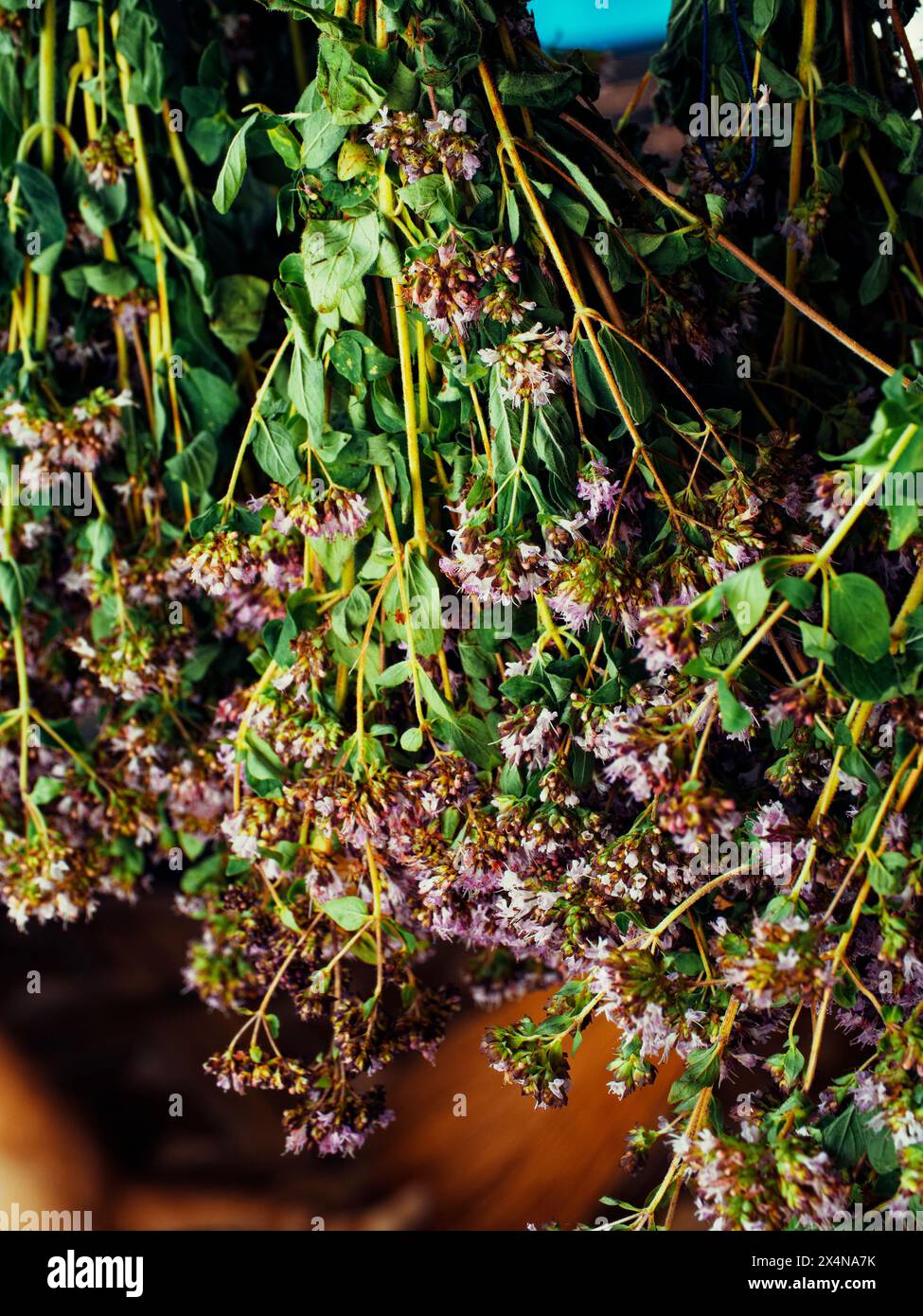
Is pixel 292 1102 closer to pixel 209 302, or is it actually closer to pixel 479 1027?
pixel 479 1027

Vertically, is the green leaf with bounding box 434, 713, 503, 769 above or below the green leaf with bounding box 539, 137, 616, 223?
below

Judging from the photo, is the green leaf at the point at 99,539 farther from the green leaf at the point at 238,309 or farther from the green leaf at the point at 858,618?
the green leaf at the point at 858,618

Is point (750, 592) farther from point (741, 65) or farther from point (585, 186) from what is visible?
point (741, 65)

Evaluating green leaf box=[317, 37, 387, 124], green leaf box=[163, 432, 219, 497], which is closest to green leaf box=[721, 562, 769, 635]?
green leaf box=[317, 37, 387, 124]

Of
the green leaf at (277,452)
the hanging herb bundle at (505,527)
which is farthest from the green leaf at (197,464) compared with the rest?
the green leaf at (277,452)

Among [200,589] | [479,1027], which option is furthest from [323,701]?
[479,1027]

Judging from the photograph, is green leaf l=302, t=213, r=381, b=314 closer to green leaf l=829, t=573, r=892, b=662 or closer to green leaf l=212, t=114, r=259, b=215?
green leaf l=212, t=114, r=259, b=215
